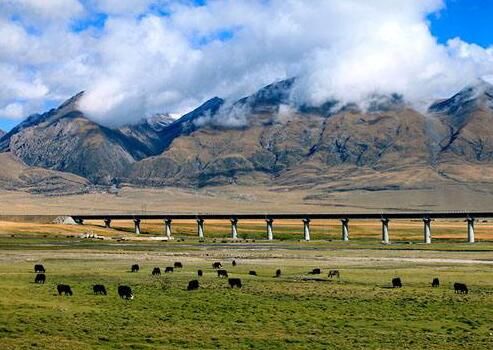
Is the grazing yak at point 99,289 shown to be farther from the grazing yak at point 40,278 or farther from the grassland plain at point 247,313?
the grazing yak at point 40,278

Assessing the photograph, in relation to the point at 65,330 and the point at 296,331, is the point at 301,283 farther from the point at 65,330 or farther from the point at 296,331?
the point at 65,330

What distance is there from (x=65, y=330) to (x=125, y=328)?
2921 millimetres

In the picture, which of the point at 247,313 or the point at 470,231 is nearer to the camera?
the point at 247,313

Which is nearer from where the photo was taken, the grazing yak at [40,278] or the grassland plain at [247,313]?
the grassland plain at [247,313]

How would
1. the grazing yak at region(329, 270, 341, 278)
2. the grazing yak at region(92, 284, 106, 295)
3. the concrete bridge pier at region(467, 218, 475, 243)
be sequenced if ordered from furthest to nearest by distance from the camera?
the concrete bridge pier at region(467, 218, 475, 243), the grazing yak at region(329, 270, 341, 278), the grazing yak at region(92, 284, 106, 295)

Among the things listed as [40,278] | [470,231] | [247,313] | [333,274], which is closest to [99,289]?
[40,278]

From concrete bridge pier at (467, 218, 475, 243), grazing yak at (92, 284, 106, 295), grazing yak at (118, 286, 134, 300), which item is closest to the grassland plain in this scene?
grazing yak at (92, 284, 106, 295)

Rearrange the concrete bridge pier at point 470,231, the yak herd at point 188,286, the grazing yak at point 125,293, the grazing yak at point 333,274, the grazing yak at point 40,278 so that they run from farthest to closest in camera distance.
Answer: the concrete bridge pier at point 470,231 < the grazing yak at point 333,274 < the grazing yak at point 40,278 < the yak herd at point 188,286 < the grazing yak at point 125,293

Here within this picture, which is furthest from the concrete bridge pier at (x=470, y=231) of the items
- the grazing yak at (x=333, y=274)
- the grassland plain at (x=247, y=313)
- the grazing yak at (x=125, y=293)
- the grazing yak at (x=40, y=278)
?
the grazing yak at (x=125, y=293)

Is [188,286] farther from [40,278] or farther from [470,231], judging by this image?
[470,231]

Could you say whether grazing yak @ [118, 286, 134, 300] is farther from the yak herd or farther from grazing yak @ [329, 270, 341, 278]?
grazing yak @ [329, 270, 341, 278]

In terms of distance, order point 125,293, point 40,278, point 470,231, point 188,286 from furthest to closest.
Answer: point 470,231
point 40,278
point 188,286
point 125,293

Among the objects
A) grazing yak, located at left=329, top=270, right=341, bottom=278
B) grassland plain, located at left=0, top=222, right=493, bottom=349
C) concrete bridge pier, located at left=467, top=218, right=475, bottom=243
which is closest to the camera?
grassland plain, located at left=0, top=222, right=493, bottom=349

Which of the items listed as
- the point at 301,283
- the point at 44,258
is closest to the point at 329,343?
the point at 301,283
